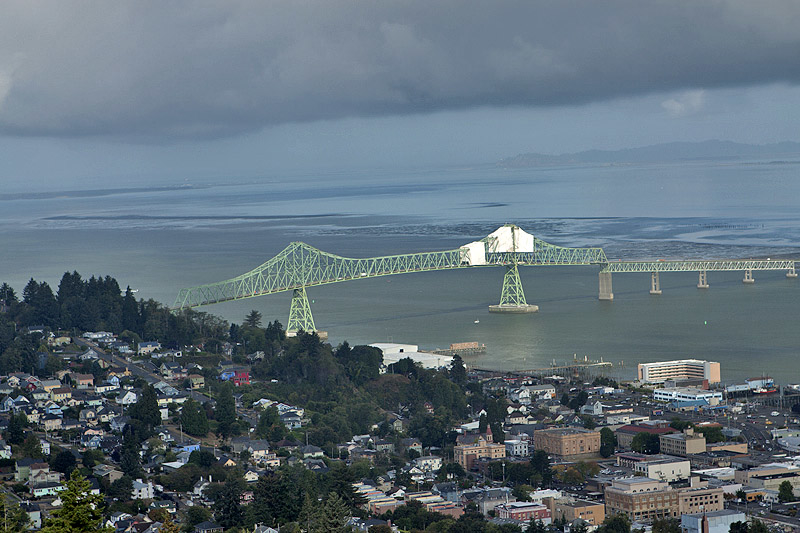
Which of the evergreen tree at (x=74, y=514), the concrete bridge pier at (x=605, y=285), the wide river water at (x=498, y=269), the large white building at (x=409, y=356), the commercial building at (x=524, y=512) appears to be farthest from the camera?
the concrete bridge pier at (x=605, y=285)

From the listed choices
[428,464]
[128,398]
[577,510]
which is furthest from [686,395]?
[128,398]

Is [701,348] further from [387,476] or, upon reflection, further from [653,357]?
[387,476]

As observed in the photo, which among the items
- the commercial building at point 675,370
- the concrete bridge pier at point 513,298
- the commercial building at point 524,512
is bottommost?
the commercial building at point 524,512

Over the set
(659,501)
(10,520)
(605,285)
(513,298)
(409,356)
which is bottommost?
(659,501)

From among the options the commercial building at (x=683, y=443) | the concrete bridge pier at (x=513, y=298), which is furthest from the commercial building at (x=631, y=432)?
the concrete bridge pier at (x=513, y=298)

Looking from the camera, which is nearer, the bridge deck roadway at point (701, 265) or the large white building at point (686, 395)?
the large white building at point (686, 395)

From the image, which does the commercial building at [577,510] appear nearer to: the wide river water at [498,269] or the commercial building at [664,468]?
the commercial building at [664,468]

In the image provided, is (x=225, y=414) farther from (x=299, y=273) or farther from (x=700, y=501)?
(x=299, y=273)
